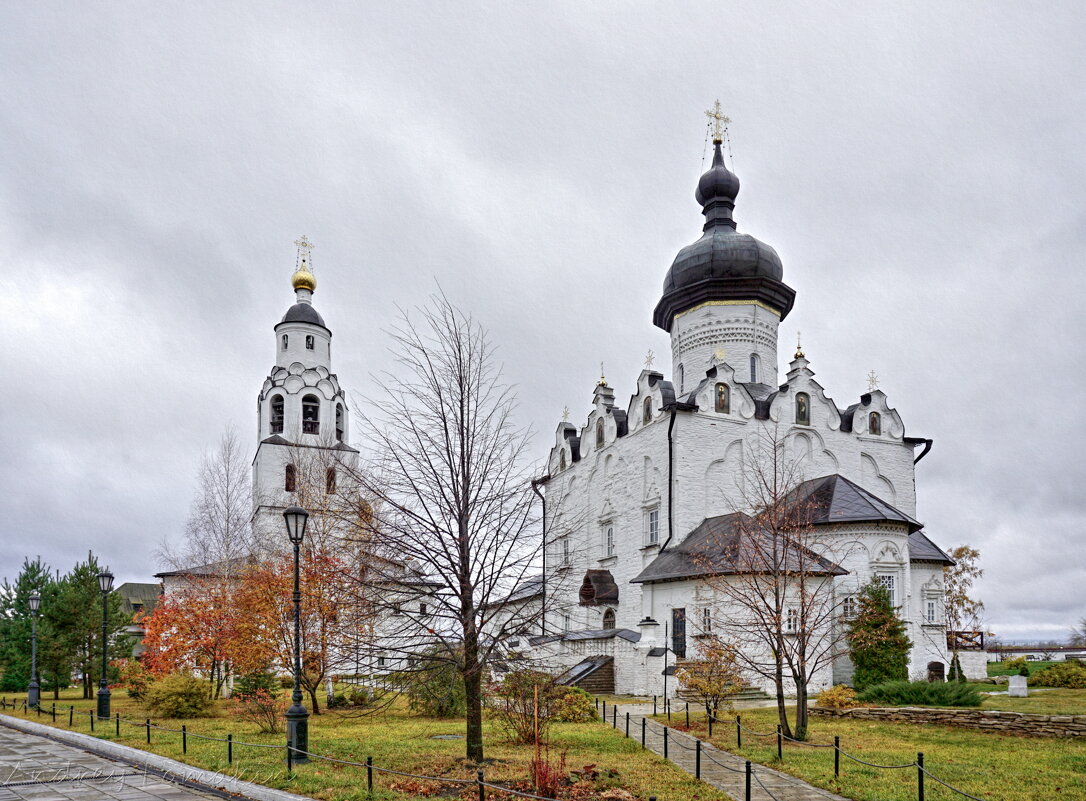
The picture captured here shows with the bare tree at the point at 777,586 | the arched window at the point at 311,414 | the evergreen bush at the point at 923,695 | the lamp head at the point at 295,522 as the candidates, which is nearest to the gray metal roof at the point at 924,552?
the bare tree at the point at 777,586

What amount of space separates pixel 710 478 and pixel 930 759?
58.4ft

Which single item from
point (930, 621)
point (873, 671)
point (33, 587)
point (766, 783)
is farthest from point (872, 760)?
point (33, 587)

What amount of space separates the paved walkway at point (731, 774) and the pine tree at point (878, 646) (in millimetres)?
9214

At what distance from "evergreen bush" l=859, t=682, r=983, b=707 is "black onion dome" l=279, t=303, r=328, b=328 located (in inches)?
1491

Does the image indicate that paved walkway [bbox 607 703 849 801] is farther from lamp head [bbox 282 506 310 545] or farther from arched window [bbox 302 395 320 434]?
arched window [bbox 302 395 320 434]

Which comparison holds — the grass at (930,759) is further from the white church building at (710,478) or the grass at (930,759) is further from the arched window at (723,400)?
the arched window at (723,400)

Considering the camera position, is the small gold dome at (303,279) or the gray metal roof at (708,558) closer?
the gray metal roof at (708,558)

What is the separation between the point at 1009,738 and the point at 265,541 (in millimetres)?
31309

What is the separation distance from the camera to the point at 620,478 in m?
33.8

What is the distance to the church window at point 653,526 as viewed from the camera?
31016mm

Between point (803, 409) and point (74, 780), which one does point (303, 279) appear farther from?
point (74, 780)

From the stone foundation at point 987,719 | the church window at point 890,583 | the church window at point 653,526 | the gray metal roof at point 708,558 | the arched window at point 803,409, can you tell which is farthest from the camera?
the arched window at point 803,409

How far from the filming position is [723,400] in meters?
31.2

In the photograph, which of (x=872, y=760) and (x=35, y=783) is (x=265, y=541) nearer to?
(x=35, y=783)
